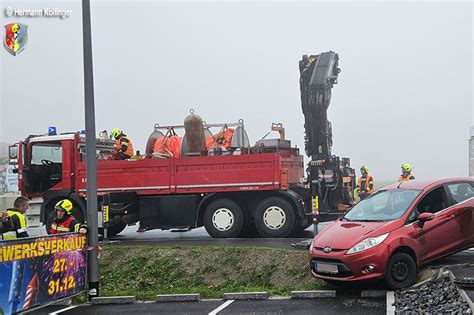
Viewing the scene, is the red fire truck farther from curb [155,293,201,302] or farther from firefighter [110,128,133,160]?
curb [155,293,201,302]

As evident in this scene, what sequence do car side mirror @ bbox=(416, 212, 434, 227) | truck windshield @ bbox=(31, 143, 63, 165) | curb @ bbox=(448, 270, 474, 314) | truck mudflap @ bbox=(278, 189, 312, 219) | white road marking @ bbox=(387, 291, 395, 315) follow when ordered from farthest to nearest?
truck windshield @ bbox=(31, 143, 63, 165) → truck mudflap @ bbox=(278, 189, 312, 219) → car side mirror @ bbox=(416, 212, 434, 227) → white road marking @ bbox=(387, 291, 395, 315) → curb @ bbox=(448, 270, 474, 314)

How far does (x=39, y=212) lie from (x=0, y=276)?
7.62 metres

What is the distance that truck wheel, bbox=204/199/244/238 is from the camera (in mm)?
13000

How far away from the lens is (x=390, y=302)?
22.6ft

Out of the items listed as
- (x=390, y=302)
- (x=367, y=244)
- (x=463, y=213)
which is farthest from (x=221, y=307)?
(x=463, y=213)

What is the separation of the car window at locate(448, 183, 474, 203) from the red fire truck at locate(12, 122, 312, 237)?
4565mm

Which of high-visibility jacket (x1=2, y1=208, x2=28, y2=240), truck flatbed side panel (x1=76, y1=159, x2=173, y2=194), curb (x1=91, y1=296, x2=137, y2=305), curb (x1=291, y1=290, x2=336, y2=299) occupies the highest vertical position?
truck flatbed side panel (x1=76, y1=159, x2=173, y2=194)

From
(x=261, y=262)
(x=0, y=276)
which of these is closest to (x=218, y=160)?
(x=261, y=262)

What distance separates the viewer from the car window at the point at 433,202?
822cm

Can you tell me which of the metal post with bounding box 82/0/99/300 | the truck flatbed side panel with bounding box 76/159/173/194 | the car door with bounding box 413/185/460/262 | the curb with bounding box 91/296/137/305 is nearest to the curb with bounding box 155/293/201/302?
the curb with bounding box 91/296/137/305

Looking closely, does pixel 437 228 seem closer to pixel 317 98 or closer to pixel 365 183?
pixel 317 98

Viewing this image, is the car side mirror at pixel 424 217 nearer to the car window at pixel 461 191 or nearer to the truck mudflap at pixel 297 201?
the car window at pixel 461 191

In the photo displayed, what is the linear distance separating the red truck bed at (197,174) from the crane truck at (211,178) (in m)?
0.02

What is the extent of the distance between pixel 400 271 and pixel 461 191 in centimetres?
206
